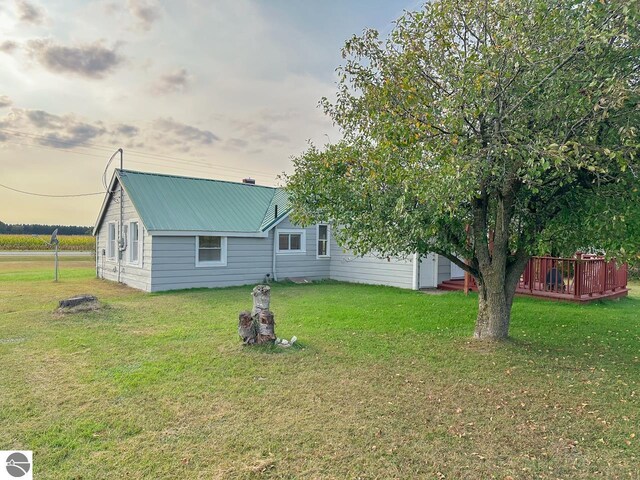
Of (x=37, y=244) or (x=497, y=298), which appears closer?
(x=497, y=298)

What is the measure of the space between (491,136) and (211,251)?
1104cm

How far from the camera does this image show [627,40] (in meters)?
4.38

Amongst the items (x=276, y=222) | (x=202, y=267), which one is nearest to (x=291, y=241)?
(x=276, y=222)

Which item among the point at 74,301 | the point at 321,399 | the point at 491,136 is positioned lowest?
the point at 321,399

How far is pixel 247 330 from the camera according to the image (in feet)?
20.1

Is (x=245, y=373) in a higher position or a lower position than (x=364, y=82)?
lower

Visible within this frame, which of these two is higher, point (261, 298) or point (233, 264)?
point (233, 264)

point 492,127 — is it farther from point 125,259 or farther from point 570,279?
point 125,259

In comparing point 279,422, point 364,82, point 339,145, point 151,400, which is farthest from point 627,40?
point 151,400

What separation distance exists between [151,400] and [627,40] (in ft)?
21.5

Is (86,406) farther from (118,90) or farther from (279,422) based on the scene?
(118,90)

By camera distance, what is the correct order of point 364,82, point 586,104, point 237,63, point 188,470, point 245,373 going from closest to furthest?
point 188,470
point 586,104
point 245,373
point 364,82
point 237,63

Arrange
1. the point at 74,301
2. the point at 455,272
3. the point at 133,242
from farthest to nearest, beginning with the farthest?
1. the point at 455,272
2. the point at 133,242
3. the point at 74,301

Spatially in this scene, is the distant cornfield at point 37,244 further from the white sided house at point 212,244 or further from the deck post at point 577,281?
the deck post at point 577,281
